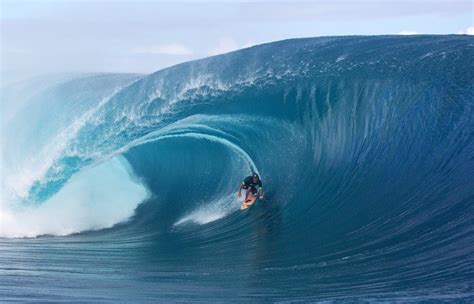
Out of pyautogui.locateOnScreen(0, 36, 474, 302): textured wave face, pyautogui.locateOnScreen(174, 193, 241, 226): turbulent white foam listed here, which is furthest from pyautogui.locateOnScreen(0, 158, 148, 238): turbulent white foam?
pyautogui.locateOnScreen(174, 193, 241, 226): turbulent white foam

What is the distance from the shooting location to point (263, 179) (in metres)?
14.5

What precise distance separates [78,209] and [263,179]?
4466mm

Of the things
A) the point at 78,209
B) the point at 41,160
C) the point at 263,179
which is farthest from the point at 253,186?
the point at 41,160

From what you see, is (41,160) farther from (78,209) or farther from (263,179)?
(263,179)

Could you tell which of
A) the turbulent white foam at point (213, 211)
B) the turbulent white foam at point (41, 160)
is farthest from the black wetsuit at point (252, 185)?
the turbulent white foam at point (41, 160)

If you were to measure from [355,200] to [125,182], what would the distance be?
28.7ft

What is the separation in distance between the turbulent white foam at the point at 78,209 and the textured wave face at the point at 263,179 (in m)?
0.05

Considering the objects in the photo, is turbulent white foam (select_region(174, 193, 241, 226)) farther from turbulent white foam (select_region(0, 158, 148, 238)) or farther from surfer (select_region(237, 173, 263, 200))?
turbulent white foam (select_region(0, 158, 148, 238))

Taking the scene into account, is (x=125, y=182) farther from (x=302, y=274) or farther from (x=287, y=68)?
(x=302, y=274)

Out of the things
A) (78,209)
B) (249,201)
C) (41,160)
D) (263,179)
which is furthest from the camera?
(41,160)

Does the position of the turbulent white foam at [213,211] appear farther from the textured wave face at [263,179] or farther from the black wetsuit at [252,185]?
the black wetsuit at [252,185]

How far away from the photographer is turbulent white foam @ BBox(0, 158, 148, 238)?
14820mm

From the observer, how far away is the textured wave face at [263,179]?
9.15 m

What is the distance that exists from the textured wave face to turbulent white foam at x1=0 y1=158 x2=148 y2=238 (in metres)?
0.05
